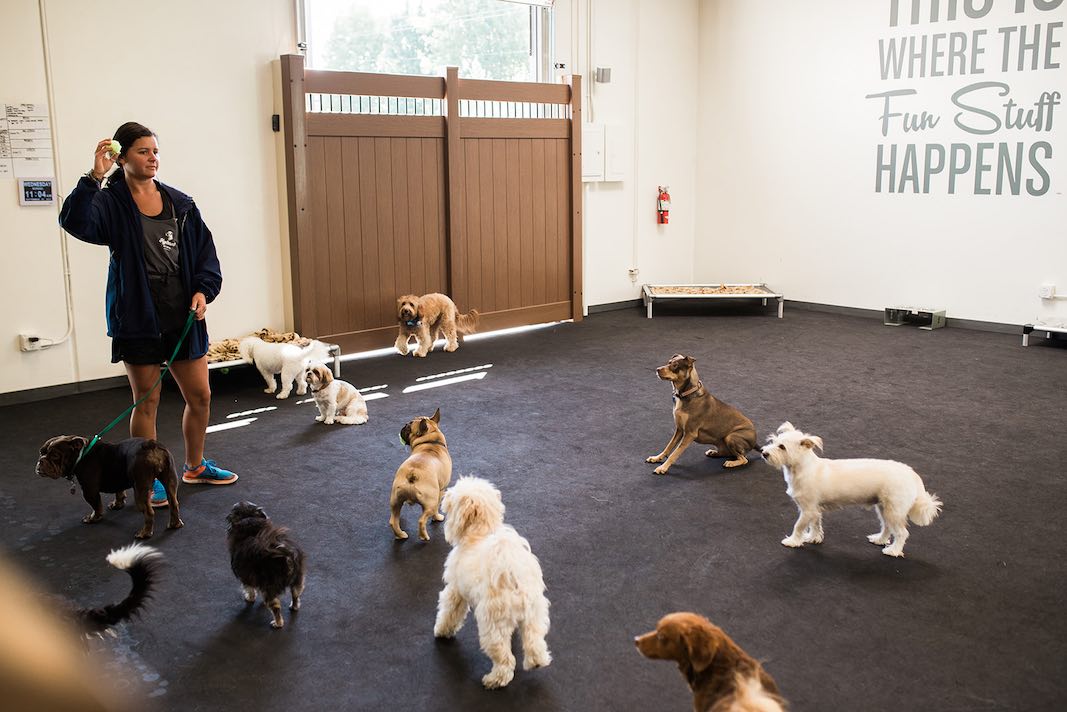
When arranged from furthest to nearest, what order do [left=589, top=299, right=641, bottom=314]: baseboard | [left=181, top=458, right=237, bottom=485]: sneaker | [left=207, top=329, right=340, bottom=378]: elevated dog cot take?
[left=589, top=299, right=641, bottom=314]: baseboard → [left=207, top=329, right=340, bottom=378]: elevated dog cot → [left=181, top=458, right=237, bottom=485]: sneaker

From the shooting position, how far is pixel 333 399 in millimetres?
5098

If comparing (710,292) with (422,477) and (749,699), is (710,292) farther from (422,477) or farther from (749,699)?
(749,699)

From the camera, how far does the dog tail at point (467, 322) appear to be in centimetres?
720

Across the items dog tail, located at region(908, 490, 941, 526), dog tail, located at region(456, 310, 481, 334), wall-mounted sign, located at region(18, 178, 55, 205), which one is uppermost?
wall-mounted sign, located at region(18, 178, 55, 205)

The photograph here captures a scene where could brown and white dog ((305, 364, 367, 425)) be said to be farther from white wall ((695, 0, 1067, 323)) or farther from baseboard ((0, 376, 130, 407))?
white wall ((695, 0, 1067, 323))

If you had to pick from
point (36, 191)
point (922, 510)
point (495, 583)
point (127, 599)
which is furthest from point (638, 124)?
point (127, 599)

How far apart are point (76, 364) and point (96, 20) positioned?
6.75ft

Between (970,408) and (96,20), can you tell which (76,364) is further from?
(970,408)

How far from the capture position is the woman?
3.62 m

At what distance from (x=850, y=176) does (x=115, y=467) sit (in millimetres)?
6682

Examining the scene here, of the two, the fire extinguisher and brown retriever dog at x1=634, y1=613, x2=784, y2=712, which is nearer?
brown retriever dog at x1=634, y1=613, x2=784, y2=712

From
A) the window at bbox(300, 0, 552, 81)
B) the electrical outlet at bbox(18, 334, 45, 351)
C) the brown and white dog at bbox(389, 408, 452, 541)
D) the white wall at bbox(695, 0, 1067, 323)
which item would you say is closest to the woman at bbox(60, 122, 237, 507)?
the brown and white dog at bbox(389, 408, 452, 541)

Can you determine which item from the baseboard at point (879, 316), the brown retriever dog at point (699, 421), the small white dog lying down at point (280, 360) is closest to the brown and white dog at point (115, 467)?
the small white dog lying down at point (280, 360)

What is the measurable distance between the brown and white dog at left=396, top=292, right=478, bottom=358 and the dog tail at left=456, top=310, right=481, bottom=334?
3 centimetres
